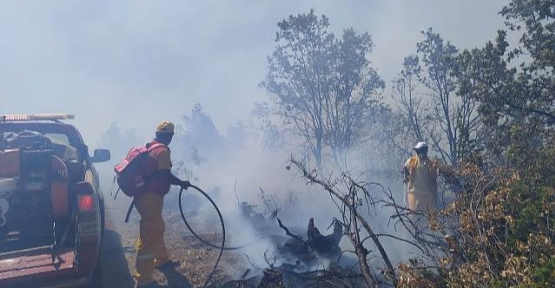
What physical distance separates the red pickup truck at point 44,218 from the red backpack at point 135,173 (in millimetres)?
352

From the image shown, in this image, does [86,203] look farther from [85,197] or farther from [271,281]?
[271,281]

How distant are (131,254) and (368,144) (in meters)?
12.4

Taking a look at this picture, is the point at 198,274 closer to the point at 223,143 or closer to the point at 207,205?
the point at 207,205

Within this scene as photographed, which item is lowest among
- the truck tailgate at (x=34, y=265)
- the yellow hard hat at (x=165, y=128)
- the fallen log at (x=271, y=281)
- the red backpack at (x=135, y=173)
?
the fallen log at (x=271, y=281)

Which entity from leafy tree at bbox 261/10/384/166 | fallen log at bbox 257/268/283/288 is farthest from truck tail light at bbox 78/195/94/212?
leafy tree at bbox 261/10/384/166

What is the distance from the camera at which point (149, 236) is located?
16.7 feet

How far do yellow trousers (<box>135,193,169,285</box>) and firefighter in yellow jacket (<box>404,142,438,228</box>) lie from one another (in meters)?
3.68

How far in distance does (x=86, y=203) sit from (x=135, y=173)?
0.77 metres

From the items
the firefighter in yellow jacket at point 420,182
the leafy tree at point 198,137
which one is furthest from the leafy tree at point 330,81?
the leafy tree at point 198,137

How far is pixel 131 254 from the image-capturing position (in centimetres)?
650

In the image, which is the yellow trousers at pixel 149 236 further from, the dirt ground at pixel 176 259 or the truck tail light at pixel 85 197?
the truck tail light at pixel 85 197

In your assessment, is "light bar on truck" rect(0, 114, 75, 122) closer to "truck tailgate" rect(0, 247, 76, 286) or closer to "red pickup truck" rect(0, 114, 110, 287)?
"red pickup truck" rect(0, 114, 110, 287)

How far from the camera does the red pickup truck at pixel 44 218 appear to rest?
4324 mm

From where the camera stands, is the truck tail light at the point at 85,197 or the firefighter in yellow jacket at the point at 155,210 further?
the firefighter in yellow jacket at the point at 155,210
